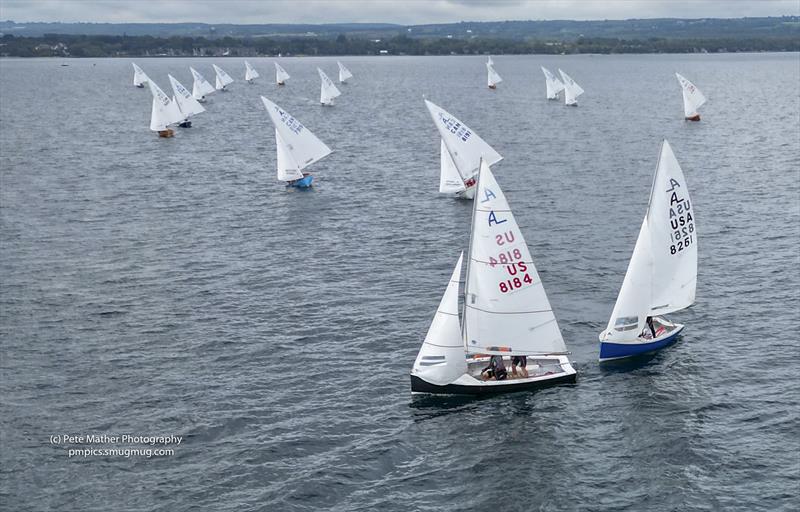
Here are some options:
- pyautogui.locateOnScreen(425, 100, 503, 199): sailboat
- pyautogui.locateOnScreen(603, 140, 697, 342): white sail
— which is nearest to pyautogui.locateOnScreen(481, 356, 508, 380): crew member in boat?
pyautogui.locateOnScreen(603, 140, 697, 342): white sail

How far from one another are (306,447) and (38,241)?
4895 centimetres

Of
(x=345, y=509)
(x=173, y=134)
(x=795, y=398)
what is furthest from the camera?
(x=173, y=134)

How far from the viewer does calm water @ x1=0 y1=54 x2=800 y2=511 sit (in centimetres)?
4175

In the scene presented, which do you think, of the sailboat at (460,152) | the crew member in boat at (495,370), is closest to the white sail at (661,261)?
the crew member in boat at (495,370)

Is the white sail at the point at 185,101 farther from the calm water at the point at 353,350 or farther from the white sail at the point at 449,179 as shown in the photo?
the white sail at the point at 449,179

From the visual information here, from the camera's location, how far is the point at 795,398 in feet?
162

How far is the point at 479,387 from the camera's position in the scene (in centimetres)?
4978

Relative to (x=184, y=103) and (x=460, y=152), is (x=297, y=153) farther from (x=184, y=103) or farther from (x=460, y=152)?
(x=184, y=103)

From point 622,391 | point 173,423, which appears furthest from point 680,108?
point 173,423

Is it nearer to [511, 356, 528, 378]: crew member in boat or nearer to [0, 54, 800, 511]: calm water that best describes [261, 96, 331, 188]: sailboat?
[0, 54, 800, 511]: calm water

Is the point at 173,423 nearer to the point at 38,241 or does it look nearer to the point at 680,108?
the point at 38,241

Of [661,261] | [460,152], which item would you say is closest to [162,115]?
[460,152]

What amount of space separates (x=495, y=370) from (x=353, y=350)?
34.5 feet

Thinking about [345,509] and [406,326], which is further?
[406,326]
